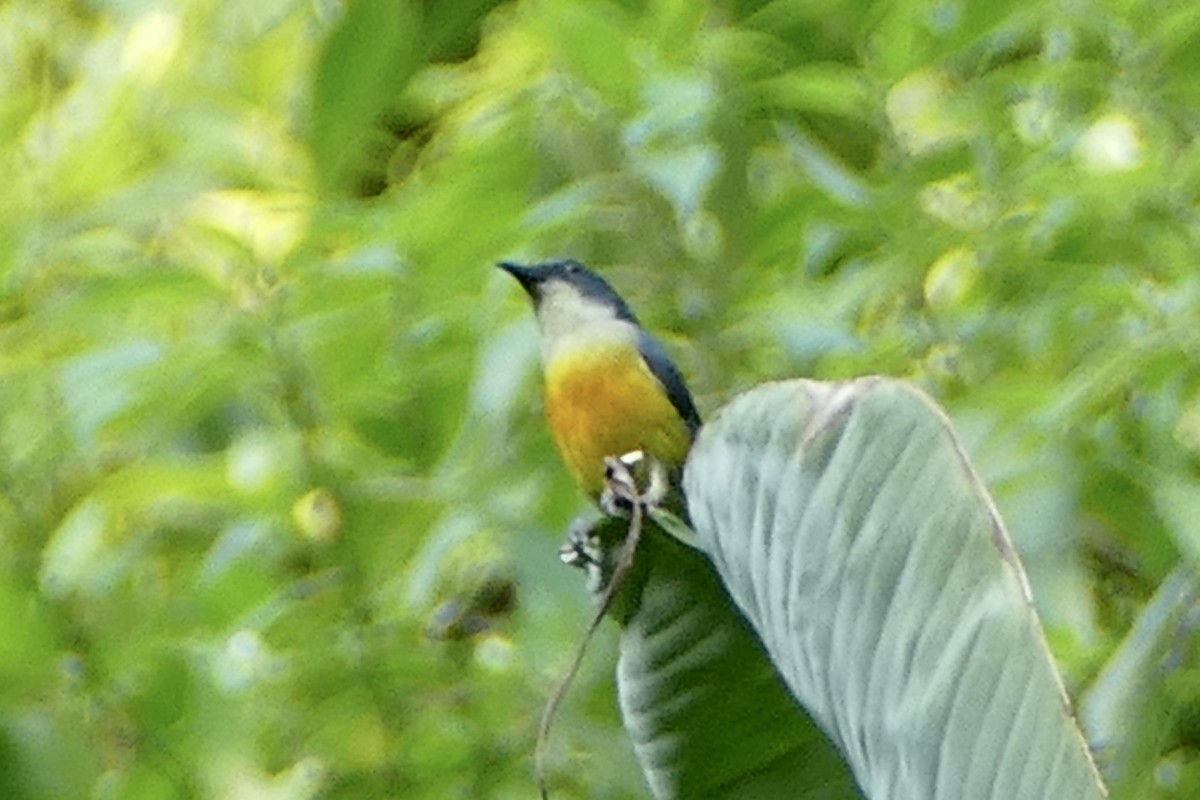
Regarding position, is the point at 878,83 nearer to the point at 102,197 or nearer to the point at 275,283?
the point at 275,283

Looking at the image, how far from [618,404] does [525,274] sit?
35 cm

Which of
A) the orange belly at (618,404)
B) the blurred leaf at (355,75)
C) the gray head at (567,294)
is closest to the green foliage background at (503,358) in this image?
the blurred leaf at (355,75)

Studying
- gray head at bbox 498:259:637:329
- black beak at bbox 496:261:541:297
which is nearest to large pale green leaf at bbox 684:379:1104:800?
black beak at bbox 496:261:541:297

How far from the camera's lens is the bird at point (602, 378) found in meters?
Result: 1.78

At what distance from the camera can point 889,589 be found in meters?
0.67

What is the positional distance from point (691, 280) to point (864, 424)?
80cm

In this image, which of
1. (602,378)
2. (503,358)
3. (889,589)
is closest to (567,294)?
(602,378)

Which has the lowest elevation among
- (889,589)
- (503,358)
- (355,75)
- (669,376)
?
(889,589)

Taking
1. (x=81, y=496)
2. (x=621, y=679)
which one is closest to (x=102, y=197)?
(x=81, y=496)

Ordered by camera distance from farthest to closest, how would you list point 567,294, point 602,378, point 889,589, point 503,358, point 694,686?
1. point 602,378
2. point 567,294
3. point 503,358
4. point 694,686
5. point 889,589

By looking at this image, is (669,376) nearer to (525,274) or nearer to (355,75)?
(525,274)

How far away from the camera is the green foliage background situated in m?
1.30

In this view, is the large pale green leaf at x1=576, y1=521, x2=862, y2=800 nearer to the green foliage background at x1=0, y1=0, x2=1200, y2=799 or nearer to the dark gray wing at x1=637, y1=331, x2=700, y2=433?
the green foliage background at x1=0, y1=0, x2=1200, y2=799

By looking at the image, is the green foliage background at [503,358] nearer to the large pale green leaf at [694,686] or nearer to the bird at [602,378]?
the bird at [602,378]
